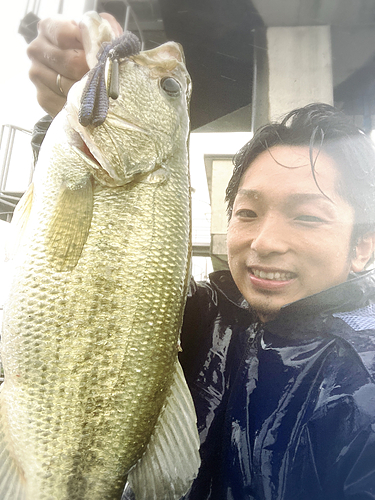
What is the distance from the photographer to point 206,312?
4.40 feet

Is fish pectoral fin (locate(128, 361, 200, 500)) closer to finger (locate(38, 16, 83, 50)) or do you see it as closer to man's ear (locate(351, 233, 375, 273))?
man's ear (locate(351, 233, 375, 273))

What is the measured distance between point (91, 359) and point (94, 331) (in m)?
0.07

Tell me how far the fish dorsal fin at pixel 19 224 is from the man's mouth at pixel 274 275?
2.58ft

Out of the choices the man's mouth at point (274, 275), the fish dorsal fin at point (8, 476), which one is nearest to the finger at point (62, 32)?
the man's mouth at point (274, 275)

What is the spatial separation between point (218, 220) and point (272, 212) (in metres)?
0.65

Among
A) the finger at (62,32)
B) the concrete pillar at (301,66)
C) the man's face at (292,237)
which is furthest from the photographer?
the concrete pillar at (301,66)

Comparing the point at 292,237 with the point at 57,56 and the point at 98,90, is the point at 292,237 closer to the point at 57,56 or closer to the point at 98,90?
the point at 98,90

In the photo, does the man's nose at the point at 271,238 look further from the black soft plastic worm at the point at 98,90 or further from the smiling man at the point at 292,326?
the black soft plastic worm at the point at 98,90

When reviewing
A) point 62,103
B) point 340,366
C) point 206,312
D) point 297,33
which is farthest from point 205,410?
point 297,33

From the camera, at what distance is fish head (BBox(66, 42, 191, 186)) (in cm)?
91

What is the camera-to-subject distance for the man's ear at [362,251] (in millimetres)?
1231

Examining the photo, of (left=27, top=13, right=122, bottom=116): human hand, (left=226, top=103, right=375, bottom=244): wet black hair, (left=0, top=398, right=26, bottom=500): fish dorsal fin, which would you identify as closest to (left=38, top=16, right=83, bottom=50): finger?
(left=27, top=13, right=122, bottom=116): human hand

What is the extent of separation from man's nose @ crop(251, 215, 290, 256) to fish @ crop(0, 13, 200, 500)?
14.1 inches

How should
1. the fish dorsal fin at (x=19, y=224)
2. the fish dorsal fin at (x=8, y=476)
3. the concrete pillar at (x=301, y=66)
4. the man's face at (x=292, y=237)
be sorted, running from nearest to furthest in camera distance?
the fish dorsal fin at (x=8, y=476), the fish dorsal fin at (x=19, y=224), the man's face at (x=292, y=237), the concrete pillar at (x=301, y=66)
